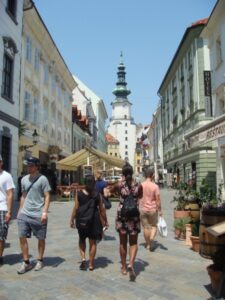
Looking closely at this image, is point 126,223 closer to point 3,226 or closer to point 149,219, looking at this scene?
point 3,226

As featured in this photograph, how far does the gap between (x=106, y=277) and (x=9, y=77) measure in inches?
517

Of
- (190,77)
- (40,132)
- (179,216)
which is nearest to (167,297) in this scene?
(179,216)

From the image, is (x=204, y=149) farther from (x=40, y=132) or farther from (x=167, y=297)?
(x=167, y=297)

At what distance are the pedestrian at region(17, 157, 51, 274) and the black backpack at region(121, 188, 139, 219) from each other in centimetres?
126

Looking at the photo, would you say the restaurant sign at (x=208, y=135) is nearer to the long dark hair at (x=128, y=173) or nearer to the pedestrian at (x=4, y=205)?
the long dark hair at (x=128, y=173)

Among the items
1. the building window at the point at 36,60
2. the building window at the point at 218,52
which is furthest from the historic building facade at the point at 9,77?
the building window at the point at 218,52

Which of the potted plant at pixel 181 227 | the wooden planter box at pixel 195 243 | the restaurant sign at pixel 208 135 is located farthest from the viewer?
the restaurant sign at pixel 208 135

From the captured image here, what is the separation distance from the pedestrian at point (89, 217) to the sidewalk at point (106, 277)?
0.41 metres

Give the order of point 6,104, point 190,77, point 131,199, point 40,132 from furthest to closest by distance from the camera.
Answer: point 190,77 → point 40,132 → point 6,104 → point 131,199

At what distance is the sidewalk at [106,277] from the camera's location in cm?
487

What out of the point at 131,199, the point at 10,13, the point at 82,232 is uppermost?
the point at 10,13

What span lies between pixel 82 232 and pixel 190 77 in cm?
2500

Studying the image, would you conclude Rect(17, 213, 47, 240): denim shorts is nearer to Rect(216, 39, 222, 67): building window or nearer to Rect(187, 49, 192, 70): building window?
Rect(216, 39, 222, 67): building window

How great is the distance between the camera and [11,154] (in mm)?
16875
